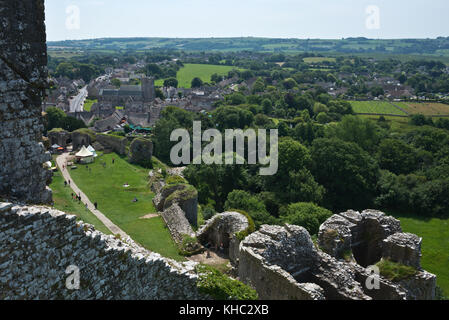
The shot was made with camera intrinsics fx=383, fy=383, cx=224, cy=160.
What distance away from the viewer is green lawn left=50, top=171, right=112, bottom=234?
27.7 meters

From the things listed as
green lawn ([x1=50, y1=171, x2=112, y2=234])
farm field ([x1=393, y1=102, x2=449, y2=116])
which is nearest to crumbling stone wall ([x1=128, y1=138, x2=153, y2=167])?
green lawn ([x1=50, y1=171, x2=112, y2=234])

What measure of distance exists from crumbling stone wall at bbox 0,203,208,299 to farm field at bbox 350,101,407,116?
10255 cm

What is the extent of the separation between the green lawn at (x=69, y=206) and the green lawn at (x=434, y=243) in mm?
25268

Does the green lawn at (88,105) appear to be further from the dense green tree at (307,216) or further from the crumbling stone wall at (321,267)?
the crumbling stone wall at (321,267)

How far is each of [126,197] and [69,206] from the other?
5.55m

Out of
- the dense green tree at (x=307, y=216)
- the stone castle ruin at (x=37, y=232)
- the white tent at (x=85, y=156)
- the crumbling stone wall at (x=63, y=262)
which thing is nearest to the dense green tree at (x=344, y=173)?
the dense green tree at (x=307, y=216)

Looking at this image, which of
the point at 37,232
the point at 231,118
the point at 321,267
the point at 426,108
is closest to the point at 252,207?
the point at 321,267

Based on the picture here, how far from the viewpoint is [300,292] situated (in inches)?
500

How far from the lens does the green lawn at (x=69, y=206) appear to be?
90.8 feet

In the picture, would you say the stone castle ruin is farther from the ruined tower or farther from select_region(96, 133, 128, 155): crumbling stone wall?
the ruined tower

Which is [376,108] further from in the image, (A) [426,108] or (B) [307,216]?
(B) [307,216]
